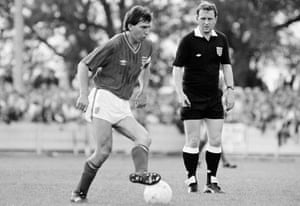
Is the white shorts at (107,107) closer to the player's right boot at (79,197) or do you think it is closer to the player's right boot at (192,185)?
the player's right boot at (79,197)

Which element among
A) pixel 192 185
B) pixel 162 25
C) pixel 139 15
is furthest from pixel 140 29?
pixel 162 25

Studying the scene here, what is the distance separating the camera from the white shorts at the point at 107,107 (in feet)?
24.9

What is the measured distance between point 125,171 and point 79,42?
22.3 metres

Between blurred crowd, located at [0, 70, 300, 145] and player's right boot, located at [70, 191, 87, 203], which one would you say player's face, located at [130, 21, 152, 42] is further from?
blurred crowd, located at [0, 70, 300, 145]

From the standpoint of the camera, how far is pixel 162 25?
34.6 m

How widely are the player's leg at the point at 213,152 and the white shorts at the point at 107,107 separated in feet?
6.25

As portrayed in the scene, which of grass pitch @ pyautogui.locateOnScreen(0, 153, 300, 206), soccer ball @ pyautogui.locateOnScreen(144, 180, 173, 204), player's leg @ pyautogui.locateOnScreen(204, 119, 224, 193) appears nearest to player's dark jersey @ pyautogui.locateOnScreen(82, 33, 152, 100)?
soccer ball @ pyautogui.locateOnScreen(144, 180, 173, 204)

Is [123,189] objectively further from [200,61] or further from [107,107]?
[107,107]

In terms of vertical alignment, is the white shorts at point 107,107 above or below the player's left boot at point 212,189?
above

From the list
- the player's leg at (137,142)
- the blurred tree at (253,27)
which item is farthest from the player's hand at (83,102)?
the blurred tree at (253,27)

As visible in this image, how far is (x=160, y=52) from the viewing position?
115ft

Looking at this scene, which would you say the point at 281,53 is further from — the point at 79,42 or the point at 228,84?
the point at 228,84

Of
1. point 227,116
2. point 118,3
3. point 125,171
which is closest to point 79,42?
point 118,3

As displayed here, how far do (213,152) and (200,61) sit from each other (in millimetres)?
1118
